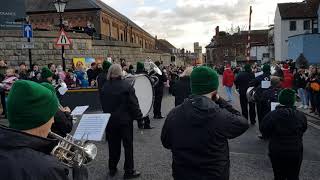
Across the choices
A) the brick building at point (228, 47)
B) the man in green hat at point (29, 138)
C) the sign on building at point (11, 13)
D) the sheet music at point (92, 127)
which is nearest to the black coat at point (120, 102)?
the sheet music at point (92, 127)

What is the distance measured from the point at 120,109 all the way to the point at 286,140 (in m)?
2.72

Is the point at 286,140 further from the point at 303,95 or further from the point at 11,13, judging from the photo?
the point at 11,13

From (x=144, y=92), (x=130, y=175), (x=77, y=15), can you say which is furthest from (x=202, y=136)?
(x=77, y=15)

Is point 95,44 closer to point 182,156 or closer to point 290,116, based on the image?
point 290,116

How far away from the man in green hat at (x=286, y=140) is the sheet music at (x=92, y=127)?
7.92 feet

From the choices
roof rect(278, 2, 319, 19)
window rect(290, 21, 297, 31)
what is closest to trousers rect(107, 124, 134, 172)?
roof rect(278, 2, 319, 19)

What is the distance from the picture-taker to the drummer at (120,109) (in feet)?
24.0

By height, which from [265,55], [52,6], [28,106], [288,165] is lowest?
[288,165]

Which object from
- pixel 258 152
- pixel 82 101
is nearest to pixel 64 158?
pixel 258 152

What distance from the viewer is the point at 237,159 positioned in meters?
8.91

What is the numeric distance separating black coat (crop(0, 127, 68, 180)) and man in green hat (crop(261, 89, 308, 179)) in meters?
4.49

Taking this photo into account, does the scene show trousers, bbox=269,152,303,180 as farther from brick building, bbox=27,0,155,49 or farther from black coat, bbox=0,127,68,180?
brick building, bbox=27,0,155,49

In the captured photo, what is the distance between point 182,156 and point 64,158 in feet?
4.90

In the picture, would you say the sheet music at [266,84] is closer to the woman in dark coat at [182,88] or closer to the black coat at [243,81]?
the woman in dark coat at [182,88]
